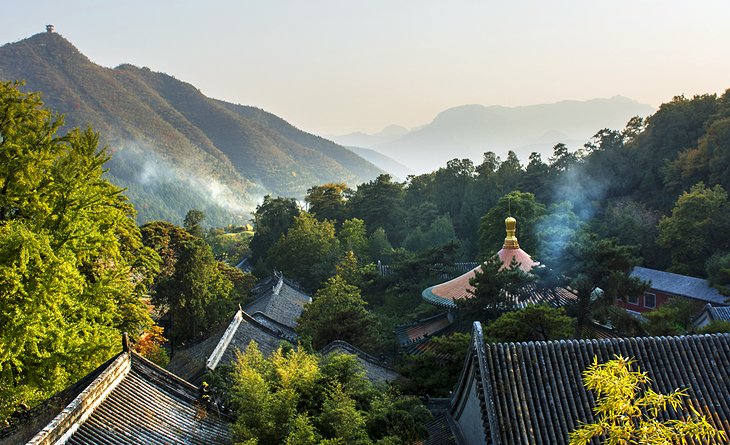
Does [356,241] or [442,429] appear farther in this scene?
[356,241]

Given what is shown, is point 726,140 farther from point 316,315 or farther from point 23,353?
point 23,353

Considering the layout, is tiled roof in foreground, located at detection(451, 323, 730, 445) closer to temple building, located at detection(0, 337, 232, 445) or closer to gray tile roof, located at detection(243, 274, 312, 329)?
temple building, located at detection(0, 337, 232, 445)

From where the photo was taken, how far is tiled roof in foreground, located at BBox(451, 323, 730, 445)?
28.2 feet

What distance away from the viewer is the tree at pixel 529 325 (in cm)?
1295

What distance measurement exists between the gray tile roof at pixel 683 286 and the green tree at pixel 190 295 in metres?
18.9

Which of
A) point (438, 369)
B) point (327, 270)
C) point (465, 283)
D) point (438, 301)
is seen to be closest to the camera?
point (438, 369)

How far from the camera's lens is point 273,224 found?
152 feet

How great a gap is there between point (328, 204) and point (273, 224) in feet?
19.8

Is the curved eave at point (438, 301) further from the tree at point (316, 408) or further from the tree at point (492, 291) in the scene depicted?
the tree at point (316, 408)

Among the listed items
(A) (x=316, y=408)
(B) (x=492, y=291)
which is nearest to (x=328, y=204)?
(B) (x=492, y=291)

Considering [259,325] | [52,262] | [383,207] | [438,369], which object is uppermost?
[383,207]

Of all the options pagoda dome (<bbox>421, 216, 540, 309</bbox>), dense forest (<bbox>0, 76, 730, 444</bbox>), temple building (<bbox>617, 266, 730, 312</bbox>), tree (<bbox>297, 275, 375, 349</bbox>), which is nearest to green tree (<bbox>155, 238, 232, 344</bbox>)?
dense forest (<bbox>0, 76, 730, 444</bbox>)

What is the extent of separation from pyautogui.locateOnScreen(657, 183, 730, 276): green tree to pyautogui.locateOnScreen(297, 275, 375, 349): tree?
20511mm

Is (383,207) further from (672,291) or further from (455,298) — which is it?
(455,298)
